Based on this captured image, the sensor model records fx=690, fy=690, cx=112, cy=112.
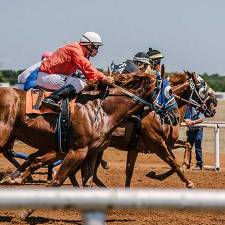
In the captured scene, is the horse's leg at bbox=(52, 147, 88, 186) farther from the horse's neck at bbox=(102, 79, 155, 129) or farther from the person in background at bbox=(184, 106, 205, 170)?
the person in background at bbox=(184, 106, 205, 170)

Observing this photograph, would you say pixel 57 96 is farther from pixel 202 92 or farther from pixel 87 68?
pixel 202 92

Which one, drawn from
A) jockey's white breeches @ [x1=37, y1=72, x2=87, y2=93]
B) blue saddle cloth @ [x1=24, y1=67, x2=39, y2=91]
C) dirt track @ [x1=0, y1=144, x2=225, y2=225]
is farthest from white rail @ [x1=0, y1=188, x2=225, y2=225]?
blue saddle cloth @ [x1=24, y1=67, x2=39, y2=91]

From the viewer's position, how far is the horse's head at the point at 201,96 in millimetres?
12289

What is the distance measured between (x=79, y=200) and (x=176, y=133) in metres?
9.25

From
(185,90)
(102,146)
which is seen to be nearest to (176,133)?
(185,90)

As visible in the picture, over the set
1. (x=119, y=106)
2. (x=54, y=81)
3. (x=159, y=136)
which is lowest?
(x=159, y=136)

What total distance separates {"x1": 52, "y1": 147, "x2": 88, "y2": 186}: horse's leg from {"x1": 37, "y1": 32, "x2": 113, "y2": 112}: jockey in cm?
61

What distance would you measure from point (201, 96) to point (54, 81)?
420 centimetres

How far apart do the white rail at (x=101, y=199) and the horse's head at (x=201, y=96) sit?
9.76 meters

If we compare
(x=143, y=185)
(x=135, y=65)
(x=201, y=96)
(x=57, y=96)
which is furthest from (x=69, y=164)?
(x=201, y=96)

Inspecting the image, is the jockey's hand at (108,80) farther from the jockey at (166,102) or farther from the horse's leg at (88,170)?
the jockey at (166,102)

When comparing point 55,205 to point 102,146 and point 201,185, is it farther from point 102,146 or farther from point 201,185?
point 201,185

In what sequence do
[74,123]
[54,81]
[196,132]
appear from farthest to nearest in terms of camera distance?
[196,132], [54,81], [74,123]

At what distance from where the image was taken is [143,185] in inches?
497
